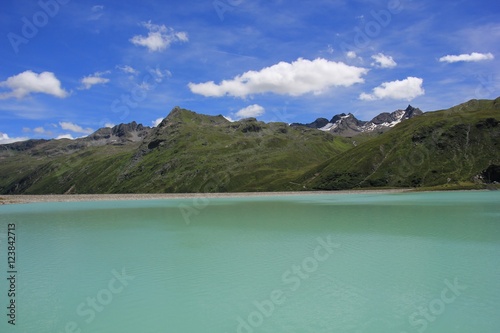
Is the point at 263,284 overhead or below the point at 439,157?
below

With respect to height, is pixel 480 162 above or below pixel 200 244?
above

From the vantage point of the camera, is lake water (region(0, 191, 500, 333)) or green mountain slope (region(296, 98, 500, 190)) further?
green mountain slope (region(296, 98, 500, 190))

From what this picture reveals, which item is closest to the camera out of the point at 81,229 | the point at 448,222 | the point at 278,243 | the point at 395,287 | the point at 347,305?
the point at 347,305

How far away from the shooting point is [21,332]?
1466 cm

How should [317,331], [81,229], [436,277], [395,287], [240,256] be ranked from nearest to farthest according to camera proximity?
1. [317,331]
2. [395,287]
3. [436,277]
4. [240,256]
5. [81,229]

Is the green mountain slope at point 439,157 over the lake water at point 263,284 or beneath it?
over

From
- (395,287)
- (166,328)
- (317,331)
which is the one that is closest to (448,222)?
(395,287)

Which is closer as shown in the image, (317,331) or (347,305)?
(317,331)

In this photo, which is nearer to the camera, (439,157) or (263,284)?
(263,284)

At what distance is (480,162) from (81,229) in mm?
166700

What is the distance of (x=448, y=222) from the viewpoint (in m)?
43.3

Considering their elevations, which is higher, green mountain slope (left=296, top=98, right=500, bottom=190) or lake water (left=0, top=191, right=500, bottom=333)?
green mountain slope (left=296, top=98, right=500, bottom=190)

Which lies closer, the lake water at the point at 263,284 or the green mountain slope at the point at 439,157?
the lake water at the point at 263,284

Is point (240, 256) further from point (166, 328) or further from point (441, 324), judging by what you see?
point (441, 324)
